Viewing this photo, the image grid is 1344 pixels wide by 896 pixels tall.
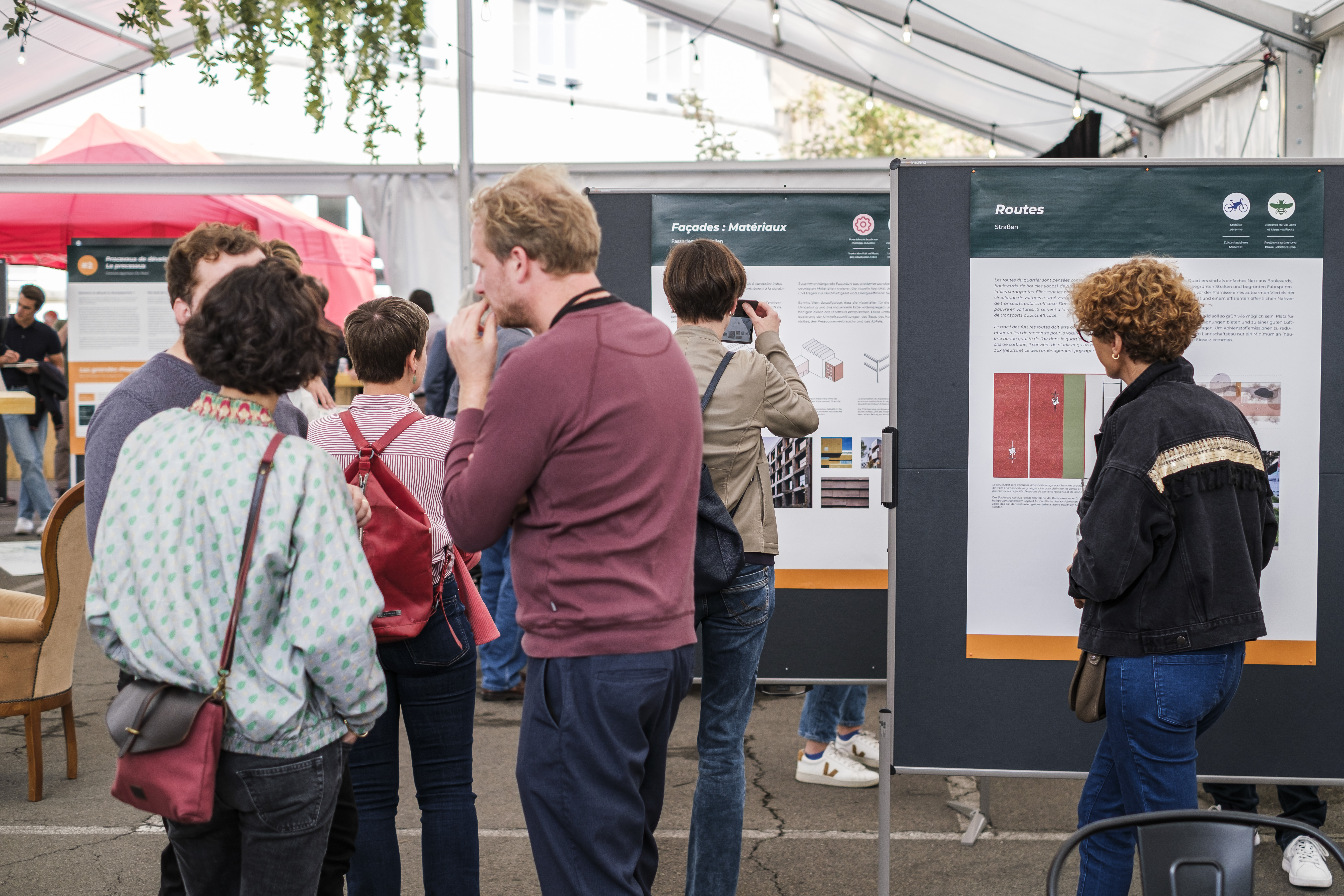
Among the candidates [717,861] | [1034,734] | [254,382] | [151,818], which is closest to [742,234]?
[1034,734]

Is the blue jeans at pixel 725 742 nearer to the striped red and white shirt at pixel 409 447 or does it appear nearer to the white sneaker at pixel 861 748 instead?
the striped red and white shirt at pixel 409 447

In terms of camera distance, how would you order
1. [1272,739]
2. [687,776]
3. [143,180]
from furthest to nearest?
[143,180] < [687,776] < [1272,739]

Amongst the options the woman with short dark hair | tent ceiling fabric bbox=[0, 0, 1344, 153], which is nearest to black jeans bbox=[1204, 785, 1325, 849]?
the woman with short dark hair

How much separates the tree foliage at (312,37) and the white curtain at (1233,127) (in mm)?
3638

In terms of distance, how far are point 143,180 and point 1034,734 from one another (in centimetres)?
669

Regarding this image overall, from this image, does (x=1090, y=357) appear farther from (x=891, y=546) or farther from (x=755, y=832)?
(x=755, y=832)

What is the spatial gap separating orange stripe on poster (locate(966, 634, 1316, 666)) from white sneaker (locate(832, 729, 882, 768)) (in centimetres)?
128

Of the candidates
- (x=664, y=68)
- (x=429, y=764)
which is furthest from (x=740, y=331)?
(x=664, y=68)

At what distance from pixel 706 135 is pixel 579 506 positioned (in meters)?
11.9

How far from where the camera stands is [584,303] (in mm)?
1749

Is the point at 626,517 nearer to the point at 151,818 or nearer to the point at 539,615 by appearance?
the point at 539,615

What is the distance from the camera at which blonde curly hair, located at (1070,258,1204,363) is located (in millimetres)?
2246

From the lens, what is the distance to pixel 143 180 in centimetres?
721

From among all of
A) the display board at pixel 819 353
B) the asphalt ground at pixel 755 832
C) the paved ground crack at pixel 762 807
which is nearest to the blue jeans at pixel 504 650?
the asphalt ground at pixel 755 832
